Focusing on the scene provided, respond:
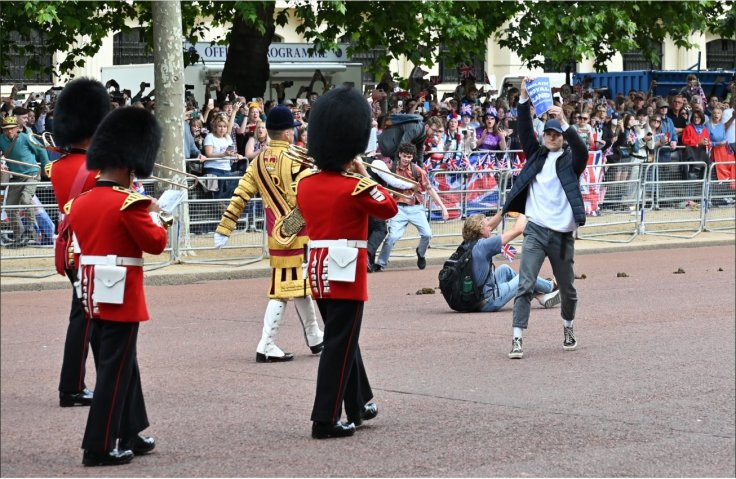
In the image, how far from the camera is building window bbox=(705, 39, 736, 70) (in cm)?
4400

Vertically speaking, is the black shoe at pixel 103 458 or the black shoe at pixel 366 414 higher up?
the black shoe at pixel 103 458

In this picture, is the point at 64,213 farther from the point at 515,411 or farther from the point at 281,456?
the point at 515,411

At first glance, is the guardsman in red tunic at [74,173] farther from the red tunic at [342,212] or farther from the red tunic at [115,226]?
the red tunic at [342,212]

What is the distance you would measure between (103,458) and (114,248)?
0.93 meters

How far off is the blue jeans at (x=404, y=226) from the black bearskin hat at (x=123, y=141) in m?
9.45

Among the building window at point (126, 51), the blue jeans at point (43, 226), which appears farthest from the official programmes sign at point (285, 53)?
the blue jeans at point (43, 226)

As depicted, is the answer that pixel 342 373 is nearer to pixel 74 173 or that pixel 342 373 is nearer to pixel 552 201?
pixel 74 173

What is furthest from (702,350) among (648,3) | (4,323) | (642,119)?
(648,3)

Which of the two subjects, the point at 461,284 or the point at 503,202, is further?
the point at 503,202

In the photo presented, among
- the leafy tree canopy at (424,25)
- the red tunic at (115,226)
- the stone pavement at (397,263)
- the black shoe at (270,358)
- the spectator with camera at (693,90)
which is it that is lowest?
the stone pavement at (397,263)

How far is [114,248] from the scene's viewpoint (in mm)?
5809

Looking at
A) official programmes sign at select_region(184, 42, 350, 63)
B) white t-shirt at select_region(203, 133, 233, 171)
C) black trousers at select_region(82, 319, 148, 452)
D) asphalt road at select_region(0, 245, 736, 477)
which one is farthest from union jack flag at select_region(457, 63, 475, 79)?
black trousers at select_region(82, 319, 148, 452)

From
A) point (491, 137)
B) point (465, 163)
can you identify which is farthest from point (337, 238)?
point (491, 137)

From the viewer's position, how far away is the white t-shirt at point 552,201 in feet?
30.9
